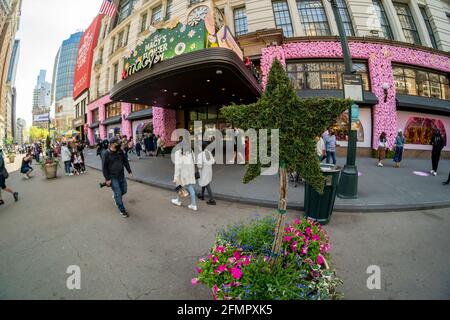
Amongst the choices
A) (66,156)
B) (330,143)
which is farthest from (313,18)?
(66,156)

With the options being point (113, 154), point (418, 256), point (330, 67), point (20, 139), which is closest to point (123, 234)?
point (113, 154)

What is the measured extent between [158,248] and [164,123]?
1469 cm

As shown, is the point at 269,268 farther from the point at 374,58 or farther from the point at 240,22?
the point at 240,22

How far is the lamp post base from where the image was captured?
562cm

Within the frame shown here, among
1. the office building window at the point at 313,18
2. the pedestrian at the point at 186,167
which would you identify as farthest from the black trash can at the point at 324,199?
the office building window at the point at 313,18

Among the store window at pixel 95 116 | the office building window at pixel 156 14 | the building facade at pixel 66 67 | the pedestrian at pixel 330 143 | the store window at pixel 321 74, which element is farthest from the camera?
the building facade at pixel 66 67

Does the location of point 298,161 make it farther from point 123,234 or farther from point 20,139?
point 20,139

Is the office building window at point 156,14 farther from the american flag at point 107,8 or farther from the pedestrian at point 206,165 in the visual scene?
the pedestrian at point 206,165

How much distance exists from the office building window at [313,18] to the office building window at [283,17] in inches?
36.6

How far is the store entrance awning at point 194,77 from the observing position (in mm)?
6641

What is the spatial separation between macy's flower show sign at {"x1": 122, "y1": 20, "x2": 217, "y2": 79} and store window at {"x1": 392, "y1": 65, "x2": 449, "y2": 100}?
14.9 m

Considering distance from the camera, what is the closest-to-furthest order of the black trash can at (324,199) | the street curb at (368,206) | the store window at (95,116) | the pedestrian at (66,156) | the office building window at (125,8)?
the black trash can at (324,199) → the street curb at (368,206) → the pedestrian at (66,156) → the office building window at (125,8) → the store window at (95,116)

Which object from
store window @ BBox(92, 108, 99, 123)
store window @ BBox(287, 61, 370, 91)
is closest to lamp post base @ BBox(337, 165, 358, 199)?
store window @ BBox(287, 61, 370, 91)
